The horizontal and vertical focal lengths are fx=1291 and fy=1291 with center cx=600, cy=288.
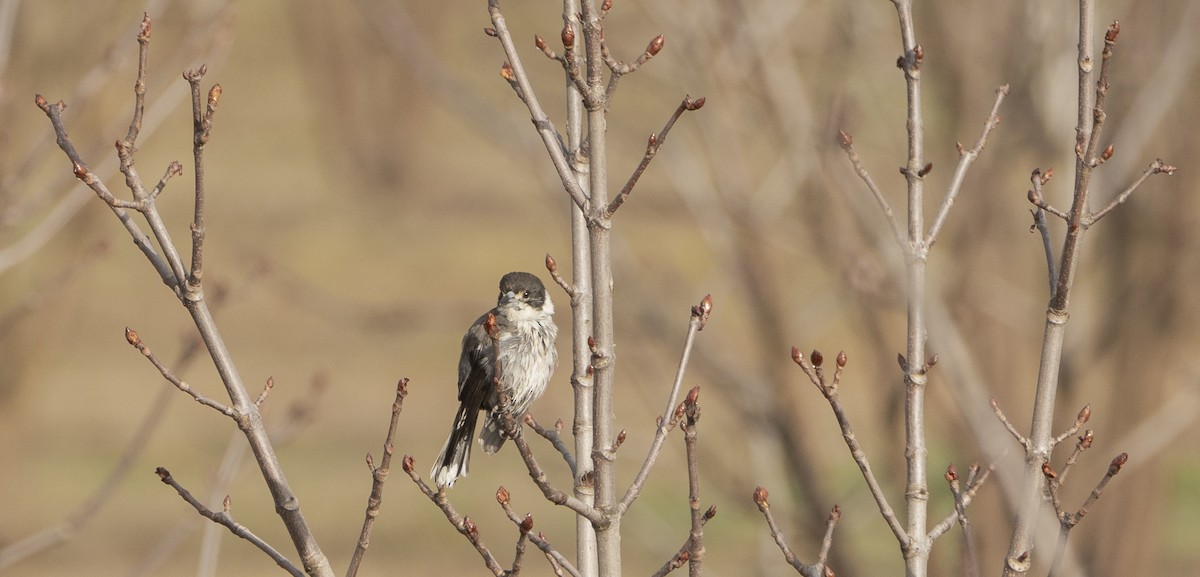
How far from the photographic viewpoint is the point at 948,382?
4.53 metres

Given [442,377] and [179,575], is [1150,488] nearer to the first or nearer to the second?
[179,575]

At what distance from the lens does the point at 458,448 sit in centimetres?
412

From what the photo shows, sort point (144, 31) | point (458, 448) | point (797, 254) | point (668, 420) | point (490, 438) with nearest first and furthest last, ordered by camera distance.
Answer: point (144, 31)
point (668, 420)
point (458, 448)
point (490, 438)
point (797, 254)

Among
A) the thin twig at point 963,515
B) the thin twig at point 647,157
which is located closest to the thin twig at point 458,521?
the thin twig at point 647,157

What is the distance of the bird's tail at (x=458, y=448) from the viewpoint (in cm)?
407

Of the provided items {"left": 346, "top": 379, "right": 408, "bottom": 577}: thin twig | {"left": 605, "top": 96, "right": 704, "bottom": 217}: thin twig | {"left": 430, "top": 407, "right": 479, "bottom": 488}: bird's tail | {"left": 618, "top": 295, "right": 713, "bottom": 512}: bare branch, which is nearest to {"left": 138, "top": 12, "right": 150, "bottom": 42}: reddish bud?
{"left": 346, "top": 379, "right": 408, "bottom": 577}: thin twig

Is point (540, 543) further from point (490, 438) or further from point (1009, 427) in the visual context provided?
point (490, 438)

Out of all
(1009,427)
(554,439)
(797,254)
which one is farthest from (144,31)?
(797,254)

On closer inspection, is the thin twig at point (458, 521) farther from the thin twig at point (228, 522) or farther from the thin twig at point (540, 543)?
the thin twig at point (228, 522)

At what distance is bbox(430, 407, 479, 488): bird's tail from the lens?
407cm

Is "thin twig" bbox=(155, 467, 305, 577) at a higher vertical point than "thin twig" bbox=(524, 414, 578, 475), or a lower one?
lower

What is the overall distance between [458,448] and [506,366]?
51 cm

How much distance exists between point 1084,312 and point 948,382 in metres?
2.58

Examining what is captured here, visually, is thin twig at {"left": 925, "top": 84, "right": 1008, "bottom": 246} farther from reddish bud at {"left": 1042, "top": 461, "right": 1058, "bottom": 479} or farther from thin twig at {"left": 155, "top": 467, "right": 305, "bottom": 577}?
thin twig at {"left": 155, "top": 467, "right": 305, "bottom": 577}
